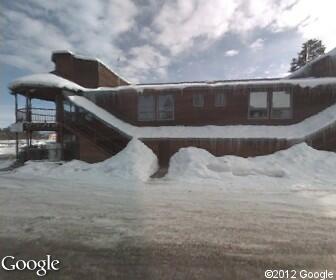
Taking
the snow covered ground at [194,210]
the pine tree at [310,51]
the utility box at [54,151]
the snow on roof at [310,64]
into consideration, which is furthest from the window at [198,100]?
Answer: the pine tree at [310,51]

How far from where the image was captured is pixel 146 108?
1742 cm

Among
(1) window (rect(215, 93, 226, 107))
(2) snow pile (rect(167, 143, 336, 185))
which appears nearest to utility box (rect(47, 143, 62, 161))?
(2) snow pile (rect(167, 143, 336, 185))

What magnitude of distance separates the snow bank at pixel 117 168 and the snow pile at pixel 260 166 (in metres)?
1.27

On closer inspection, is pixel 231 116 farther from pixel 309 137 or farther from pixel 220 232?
pixel 220 232

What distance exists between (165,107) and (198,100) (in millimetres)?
2209

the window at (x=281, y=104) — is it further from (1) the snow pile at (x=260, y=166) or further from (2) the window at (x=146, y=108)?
(2) the window at (x=146, y=108)

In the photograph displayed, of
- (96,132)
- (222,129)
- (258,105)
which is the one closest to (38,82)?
(96,132)

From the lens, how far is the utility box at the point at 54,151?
1673 cm

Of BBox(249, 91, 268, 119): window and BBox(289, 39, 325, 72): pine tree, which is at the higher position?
BBox(289, 39, 325, 72): pine tree

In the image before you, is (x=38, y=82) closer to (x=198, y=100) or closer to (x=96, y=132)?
(x=96, y=132)

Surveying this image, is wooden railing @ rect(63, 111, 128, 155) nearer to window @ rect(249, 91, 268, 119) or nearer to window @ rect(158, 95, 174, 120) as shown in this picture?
window @ rect(158, 95, 174, 120)

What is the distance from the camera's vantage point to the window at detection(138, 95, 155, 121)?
17.3m

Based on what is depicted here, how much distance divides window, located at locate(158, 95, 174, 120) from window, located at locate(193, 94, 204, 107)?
159 centimetres

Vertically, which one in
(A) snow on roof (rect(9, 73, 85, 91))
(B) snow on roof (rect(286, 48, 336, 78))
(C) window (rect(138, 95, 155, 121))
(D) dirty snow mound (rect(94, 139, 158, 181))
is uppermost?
(B) snow on roof (rect(286, 48, 336, 78))
